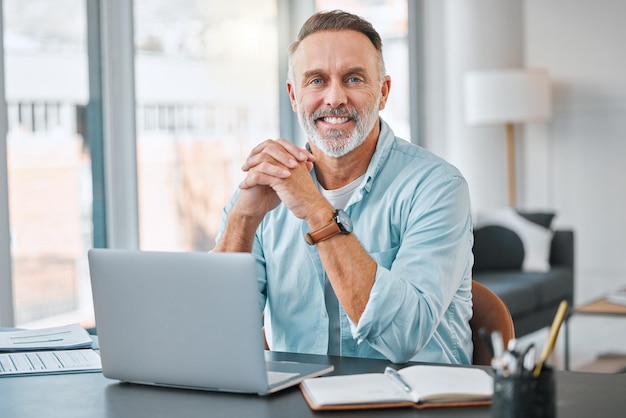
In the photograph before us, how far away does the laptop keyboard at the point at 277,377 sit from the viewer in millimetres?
1580

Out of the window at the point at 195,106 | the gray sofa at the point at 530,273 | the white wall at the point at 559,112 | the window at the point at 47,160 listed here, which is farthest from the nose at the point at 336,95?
the white wall at the point at 559,112

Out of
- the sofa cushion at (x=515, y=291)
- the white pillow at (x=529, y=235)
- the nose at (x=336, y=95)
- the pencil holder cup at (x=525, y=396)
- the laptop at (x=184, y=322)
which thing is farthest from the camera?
the white pillow at (x=529, y=235)

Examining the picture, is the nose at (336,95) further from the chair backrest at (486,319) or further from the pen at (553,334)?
the pen at (553,334)

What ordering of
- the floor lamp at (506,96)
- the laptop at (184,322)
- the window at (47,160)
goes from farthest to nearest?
the floor lamp at (506,96) → the window at (47,160) → the laptop at (184,322)

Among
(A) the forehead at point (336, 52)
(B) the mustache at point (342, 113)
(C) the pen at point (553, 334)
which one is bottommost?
(C) the pen at point (553, 334)

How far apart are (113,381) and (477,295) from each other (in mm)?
850

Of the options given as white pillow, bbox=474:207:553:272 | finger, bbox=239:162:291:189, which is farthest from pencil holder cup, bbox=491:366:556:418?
white pillow, bbox=474:207:553:272

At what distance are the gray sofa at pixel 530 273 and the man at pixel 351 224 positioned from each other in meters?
2.99

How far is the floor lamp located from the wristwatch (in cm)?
470

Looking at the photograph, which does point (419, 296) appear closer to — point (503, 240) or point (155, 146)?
point (155, 146)

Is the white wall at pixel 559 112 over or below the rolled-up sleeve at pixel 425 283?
over

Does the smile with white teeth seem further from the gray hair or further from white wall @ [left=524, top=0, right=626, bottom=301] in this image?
white wall @ [left=524, top=0, right=626, bottom=301]

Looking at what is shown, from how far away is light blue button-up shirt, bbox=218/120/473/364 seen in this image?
184 centimetres

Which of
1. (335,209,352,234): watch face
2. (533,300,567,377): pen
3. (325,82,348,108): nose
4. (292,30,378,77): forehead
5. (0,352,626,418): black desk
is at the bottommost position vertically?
(0,352,626,418): black desk
